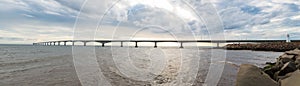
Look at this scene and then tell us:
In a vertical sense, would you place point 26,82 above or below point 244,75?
below

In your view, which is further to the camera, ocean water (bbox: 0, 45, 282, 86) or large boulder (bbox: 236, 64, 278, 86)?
ocean water (bbox: 0, 45, 282, 86)

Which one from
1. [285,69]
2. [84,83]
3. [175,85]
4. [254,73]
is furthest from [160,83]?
[285,69]

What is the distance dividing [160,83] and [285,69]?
620cm

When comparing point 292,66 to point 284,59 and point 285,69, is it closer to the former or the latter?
point 285,69

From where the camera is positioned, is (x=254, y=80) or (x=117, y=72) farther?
(x=117, y=72)

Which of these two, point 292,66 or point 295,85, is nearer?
point 295,85

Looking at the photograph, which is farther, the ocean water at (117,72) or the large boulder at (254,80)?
the ocean water at (117,72)

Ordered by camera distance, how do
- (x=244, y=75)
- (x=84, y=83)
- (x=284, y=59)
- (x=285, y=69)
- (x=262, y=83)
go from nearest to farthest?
(x=262, y=83) < (x=244, y=75) < (x=285, y=69) < (x=84, y=83) < (x=284, y=59)

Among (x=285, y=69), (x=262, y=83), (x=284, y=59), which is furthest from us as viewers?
(x=284, y=59)

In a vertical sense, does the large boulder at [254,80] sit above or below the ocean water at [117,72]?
above

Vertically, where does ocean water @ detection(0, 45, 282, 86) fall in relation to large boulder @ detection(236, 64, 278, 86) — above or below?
below

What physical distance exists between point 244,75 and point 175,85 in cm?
401

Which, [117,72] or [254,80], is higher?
[254,80]

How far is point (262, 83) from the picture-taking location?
306 inches
